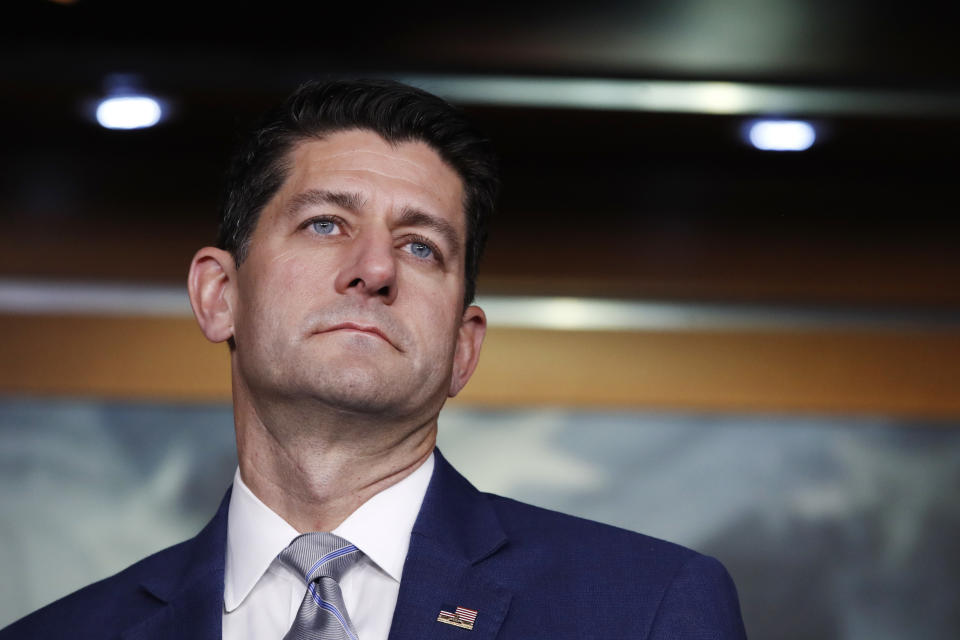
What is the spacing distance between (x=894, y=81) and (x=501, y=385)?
1.24m

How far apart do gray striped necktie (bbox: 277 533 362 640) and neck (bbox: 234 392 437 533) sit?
63mm

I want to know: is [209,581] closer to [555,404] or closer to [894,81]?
[555,404]

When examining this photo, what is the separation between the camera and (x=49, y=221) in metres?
3.45

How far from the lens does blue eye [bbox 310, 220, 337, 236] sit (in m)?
1.84

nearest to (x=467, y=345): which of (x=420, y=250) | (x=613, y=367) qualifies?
(x=420, y=250)

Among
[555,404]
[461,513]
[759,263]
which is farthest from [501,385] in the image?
[461,513]

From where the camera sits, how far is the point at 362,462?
5.89 ft

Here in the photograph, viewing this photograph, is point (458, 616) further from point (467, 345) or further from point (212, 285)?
point (212, 285)

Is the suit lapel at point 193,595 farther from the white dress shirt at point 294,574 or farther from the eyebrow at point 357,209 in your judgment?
the eyebrow at point 357,209

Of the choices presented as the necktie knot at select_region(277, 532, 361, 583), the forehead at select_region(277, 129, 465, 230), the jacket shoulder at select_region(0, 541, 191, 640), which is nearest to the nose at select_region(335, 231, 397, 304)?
the forehead at select_region(277, 129, 465, 230)

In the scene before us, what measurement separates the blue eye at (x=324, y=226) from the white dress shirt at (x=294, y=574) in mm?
367

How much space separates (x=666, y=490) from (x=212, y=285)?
5.32ft

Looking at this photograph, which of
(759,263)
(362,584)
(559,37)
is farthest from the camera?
(759,263)

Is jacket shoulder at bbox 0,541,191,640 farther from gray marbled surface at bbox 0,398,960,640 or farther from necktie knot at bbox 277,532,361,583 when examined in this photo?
gray marbled surface at bbox 0,398,960,640
